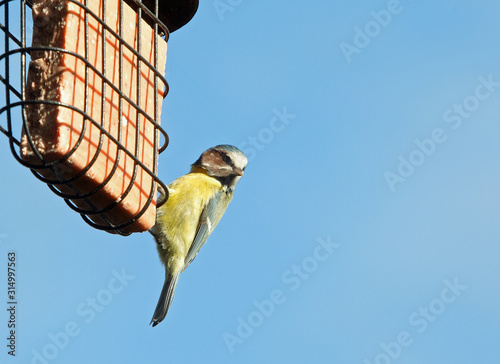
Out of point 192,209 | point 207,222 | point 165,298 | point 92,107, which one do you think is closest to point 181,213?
point 192,209

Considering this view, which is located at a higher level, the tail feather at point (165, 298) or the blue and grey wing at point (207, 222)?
the blue and grey wing at point (207, 222)

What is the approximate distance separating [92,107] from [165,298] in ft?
7.63

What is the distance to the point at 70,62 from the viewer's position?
111 inches

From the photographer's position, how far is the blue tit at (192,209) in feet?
15.9

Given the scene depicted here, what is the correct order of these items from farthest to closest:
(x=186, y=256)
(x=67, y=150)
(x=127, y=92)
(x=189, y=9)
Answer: (x=186, y=256) < (x=189, y=9) < (x=127, y=92) < (x=67, y=150)

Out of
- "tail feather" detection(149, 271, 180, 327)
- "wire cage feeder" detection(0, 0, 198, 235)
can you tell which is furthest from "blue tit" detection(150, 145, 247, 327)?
"wire cage feeder" detection(0, 0, 198, 235)

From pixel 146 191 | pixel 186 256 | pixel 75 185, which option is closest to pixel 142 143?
pixel 146 191

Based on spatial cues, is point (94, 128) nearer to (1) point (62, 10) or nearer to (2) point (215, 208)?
(1) point (62, 10)

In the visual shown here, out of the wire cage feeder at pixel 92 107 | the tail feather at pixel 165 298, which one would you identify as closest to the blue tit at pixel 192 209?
the tail feather at pixel 165 298

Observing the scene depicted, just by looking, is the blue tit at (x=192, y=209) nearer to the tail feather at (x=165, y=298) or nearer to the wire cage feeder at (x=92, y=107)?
the tail feather at (x=165, y=298)

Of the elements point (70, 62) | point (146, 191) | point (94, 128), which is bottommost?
point (146, 191)

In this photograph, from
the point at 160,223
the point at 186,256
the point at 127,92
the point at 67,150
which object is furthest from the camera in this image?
the point at 186,256

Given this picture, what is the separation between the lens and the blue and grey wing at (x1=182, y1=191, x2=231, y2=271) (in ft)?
16.8

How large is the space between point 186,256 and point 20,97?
96.9 inches
